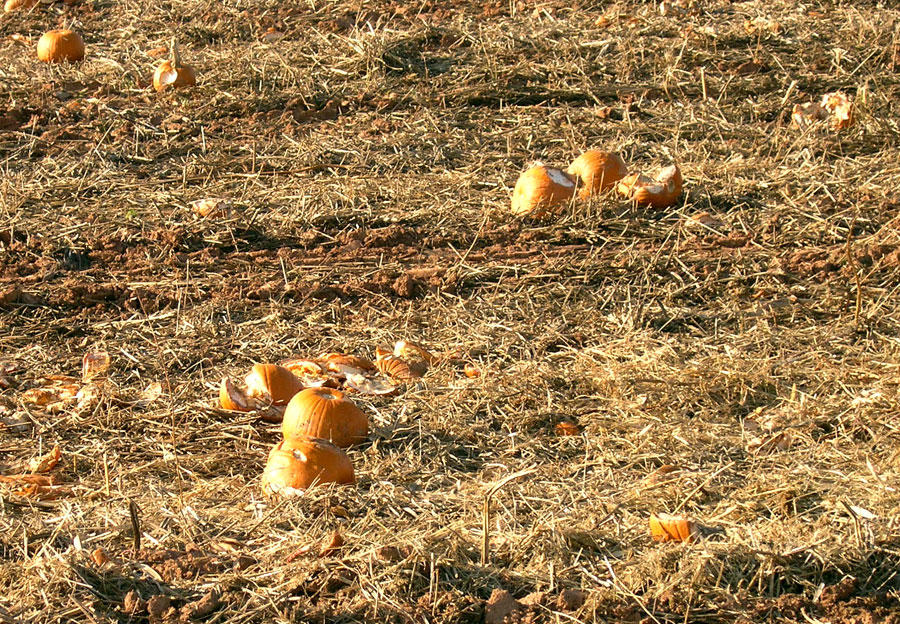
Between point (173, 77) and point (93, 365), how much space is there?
3.43 meters

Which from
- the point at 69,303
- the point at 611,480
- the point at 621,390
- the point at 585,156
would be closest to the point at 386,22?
the point at 585,156

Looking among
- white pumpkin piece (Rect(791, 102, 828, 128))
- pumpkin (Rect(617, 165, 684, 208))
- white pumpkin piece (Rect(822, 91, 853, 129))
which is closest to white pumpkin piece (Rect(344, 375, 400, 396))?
pumpkin (Rect(617, 165, 684, 208))

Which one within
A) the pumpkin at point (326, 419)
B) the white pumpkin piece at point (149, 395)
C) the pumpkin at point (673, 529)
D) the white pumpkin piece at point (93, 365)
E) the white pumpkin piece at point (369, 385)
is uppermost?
the pumpkin at point (673, 529)

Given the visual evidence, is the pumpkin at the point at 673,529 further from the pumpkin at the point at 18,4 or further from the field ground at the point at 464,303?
the pumpkin at the point at 18,4

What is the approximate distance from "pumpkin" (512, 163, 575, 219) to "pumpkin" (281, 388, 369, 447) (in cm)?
210

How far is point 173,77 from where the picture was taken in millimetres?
7688

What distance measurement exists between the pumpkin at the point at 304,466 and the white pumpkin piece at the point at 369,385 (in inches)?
26.8

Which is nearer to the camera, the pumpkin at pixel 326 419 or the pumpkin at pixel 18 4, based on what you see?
the pumpkin at pixel 326 419

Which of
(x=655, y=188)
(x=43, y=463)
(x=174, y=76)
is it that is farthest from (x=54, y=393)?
(x=174, y=76)

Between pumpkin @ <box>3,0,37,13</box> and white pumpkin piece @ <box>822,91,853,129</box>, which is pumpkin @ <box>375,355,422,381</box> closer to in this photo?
white pumpkin piece @ <box>822,91,853,129</box>

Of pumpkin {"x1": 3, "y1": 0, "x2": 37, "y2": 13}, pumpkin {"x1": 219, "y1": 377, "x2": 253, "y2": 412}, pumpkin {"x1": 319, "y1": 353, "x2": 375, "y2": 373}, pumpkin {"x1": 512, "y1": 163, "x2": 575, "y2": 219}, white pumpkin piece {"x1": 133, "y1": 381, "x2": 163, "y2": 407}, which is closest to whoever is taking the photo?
pumpkin {"x1": 219, "y1": 377, "x2": 253, "y2": 412}

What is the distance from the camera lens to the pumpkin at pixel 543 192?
5.92 meters

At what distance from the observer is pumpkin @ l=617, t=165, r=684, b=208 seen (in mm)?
6023

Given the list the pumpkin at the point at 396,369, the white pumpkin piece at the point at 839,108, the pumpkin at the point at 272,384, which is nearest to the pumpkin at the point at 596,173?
the white pumpkin piece at the point at 839,108
